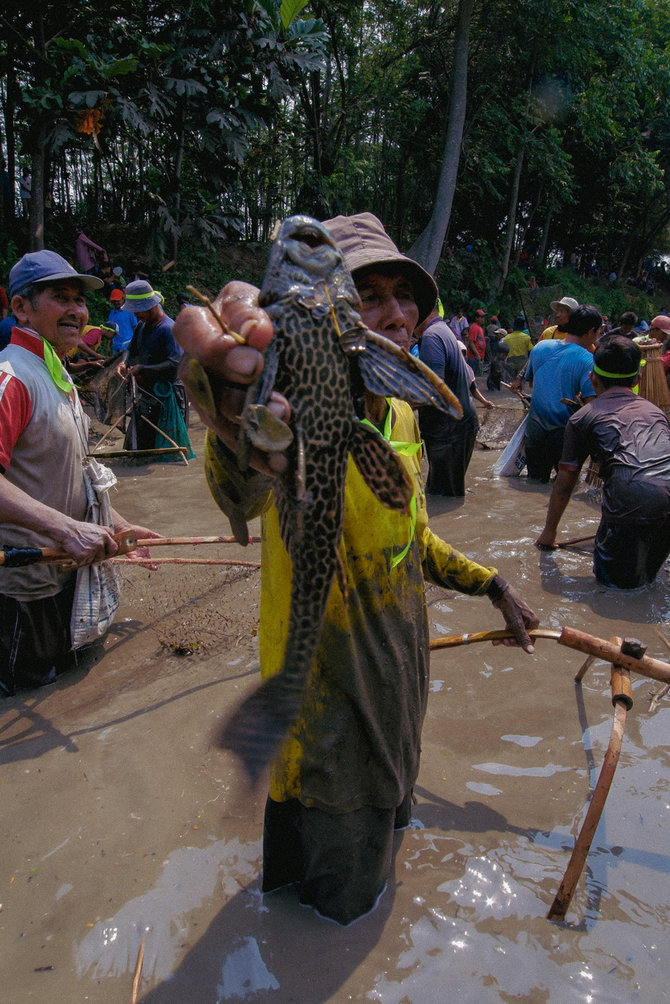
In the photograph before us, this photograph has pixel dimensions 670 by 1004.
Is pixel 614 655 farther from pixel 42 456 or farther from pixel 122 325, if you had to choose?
pixel 122 325

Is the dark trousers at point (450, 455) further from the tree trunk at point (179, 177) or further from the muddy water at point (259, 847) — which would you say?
the tree trunk at point (179, 177)

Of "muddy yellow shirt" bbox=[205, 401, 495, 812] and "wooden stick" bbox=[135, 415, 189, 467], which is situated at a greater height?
"muddy yellow shirt" bbox=[205, 401, 495, 812]

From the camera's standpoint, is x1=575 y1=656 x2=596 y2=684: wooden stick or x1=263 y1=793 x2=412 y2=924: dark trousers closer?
x1=263 y1=793 x2=412 y2=924: dark trousers

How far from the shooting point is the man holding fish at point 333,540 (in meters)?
1.28

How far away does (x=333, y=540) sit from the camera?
4.67 feet

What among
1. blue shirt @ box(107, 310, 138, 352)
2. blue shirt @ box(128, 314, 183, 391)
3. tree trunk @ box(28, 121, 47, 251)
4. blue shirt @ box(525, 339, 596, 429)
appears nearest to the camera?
blue shirt @ box(525, 339, 596, 429)

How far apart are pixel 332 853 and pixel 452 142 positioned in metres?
16.1

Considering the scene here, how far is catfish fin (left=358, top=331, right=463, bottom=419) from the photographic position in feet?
4.53

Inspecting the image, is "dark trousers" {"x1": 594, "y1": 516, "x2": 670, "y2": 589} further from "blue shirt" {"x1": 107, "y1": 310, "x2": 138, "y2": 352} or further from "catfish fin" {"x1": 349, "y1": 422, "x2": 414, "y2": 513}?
"blue shirt" {"x1": 107, "y1": 310, "x2": 138, "y2": 352}

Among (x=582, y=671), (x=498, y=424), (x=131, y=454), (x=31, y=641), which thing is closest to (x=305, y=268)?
(x=582, y=671)

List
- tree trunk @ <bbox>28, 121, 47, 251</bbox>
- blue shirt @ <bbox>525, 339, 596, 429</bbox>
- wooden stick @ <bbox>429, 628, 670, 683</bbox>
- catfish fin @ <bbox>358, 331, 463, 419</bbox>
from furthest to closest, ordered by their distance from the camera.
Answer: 1. tree trunk @ <bbox>28, 121, 47, 251</bbox>
2. blue shirt @ <bbox>525, 339, 596, 429</bbox>
3. wooden stick @ <bbox>429, 628, 670, 683</bbox>
4. catfish fin @ <bbox>358, 331, 463, 419</bbox>

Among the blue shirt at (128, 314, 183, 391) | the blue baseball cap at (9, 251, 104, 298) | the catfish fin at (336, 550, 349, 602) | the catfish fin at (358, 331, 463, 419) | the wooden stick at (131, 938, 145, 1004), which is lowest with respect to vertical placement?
the wooden stick at (131, 938, 145, 1004)

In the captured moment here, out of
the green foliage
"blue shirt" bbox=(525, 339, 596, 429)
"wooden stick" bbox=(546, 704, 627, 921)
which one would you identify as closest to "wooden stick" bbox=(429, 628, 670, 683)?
"wooden stick" bbox=(546, 704, 627, 921)

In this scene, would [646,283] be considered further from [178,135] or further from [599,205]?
[178,135]
